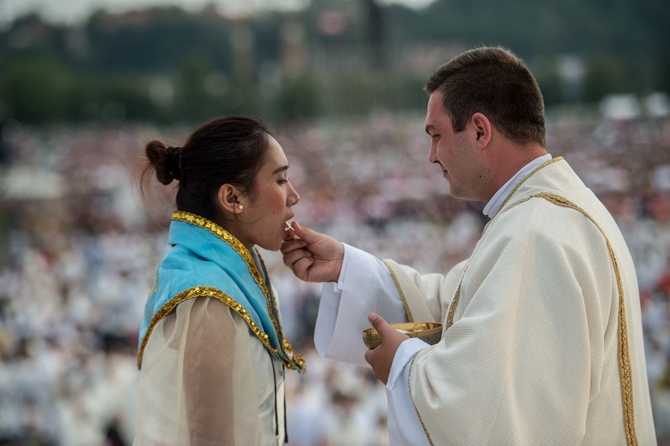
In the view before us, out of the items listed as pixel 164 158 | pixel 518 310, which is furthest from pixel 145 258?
pixel 518 310

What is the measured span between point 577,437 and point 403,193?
1838cm

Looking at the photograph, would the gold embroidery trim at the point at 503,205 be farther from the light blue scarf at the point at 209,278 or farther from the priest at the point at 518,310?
the light blue scarf at the point at 209,278

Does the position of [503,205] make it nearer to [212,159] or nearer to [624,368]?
[624,368]

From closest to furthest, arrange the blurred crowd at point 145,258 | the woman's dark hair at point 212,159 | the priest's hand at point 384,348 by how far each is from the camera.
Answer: the priest's hand at point 384,348 → the woman's dark hair at point 212,159 → the blurred crowd at point 145,258

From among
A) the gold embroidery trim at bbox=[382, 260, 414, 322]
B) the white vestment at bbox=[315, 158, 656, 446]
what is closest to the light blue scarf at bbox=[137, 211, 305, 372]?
the white vestment at bbox=[315, 158, 656, 446]

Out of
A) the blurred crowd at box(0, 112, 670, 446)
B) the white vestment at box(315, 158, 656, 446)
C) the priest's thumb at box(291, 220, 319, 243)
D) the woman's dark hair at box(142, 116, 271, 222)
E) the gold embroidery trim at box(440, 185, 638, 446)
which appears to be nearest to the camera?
the white vestment at box(315, 158, 656, 446)

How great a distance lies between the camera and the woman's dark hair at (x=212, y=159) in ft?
6.63

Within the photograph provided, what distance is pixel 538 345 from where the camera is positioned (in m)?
1.69

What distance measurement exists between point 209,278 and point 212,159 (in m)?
0.34

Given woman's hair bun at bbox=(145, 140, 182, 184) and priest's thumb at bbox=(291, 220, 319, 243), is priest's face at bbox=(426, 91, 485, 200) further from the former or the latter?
woman's hair bun at bbox=(145, 140, 182, 184)

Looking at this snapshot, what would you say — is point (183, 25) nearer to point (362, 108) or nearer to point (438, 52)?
point (438, 52)

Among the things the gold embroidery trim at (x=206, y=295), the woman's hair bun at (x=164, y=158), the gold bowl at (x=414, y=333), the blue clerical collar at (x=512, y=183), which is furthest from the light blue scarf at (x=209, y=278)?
the blue clerical collar at (x=512, y=183)

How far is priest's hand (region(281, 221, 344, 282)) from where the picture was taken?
242 cm

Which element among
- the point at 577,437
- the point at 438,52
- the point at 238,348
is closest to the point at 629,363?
the point at 577,437
